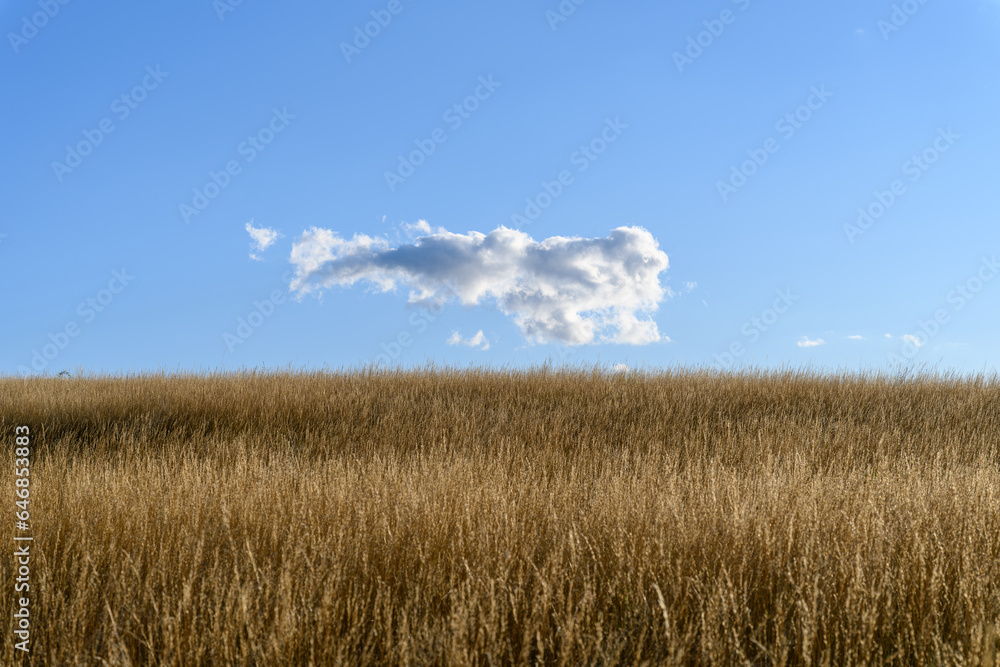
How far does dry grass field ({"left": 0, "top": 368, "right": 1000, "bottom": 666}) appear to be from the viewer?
113 inches

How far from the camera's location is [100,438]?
31.2 feet

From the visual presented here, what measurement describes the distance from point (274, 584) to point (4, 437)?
8625 mm

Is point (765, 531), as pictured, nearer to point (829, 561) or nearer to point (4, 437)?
point (829, 561)

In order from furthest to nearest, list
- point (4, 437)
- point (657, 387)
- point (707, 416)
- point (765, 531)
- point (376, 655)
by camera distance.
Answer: point (657, 387), point (707, 416), point (4, 437), point (765, 531), point (376, 655)

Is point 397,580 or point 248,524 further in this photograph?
point 248,524

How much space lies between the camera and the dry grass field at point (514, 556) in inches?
113

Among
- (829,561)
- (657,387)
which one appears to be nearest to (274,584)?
(829,561)

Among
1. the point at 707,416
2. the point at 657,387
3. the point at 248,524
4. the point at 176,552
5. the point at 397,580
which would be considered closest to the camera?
the point at 397,580

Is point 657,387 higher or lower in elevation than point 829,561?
higher

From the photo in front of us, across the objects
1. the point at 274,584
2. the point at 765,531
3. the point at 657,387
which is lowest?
the point at 274,584

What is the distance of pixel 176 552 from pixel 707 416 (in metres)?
8.36

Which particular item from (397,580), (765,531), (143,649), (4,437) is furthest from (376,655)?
(4,437)

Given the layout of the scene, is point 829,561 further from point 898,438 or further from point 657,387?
point 657,387

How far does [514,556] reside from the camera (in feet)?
12.3
